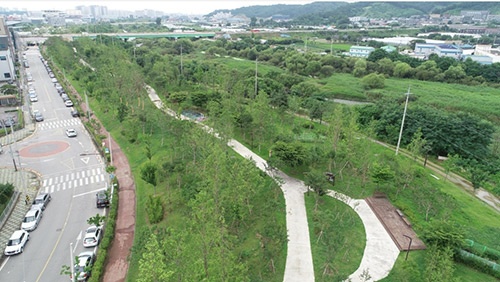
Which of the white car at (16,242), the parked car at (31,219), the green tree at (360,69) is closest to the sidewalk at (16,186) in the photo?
the parked car at (31,219)

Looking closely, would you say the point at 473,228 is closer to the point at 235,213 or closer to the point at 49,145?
the point at 235,213

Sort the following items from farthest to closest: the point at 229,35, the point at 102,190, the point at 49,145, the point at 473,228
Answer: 1. the point at 229,35
2. the point at 49,145
3. the point at 102,190
4. the point at 473,228

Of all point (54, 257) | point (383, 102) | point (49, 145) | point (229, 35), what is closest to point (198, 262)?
point (54, 257)

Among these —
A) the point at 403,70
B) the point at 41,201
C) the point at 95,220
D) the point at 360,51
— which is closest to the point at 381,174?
the point at 95,220

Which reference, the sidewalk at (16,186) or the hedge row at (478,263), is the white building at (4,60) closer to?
the sidewalk at (16,186)

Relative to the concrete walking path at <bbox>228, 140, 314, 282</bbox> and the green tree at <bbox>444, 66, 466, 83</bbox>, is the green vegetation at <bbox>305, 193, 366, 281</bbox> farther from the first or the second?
the green tree at <bbox>444, 66, 466, 83</bbox>

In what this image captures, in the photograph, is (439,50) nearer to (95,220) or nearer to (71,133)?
(71,133)
